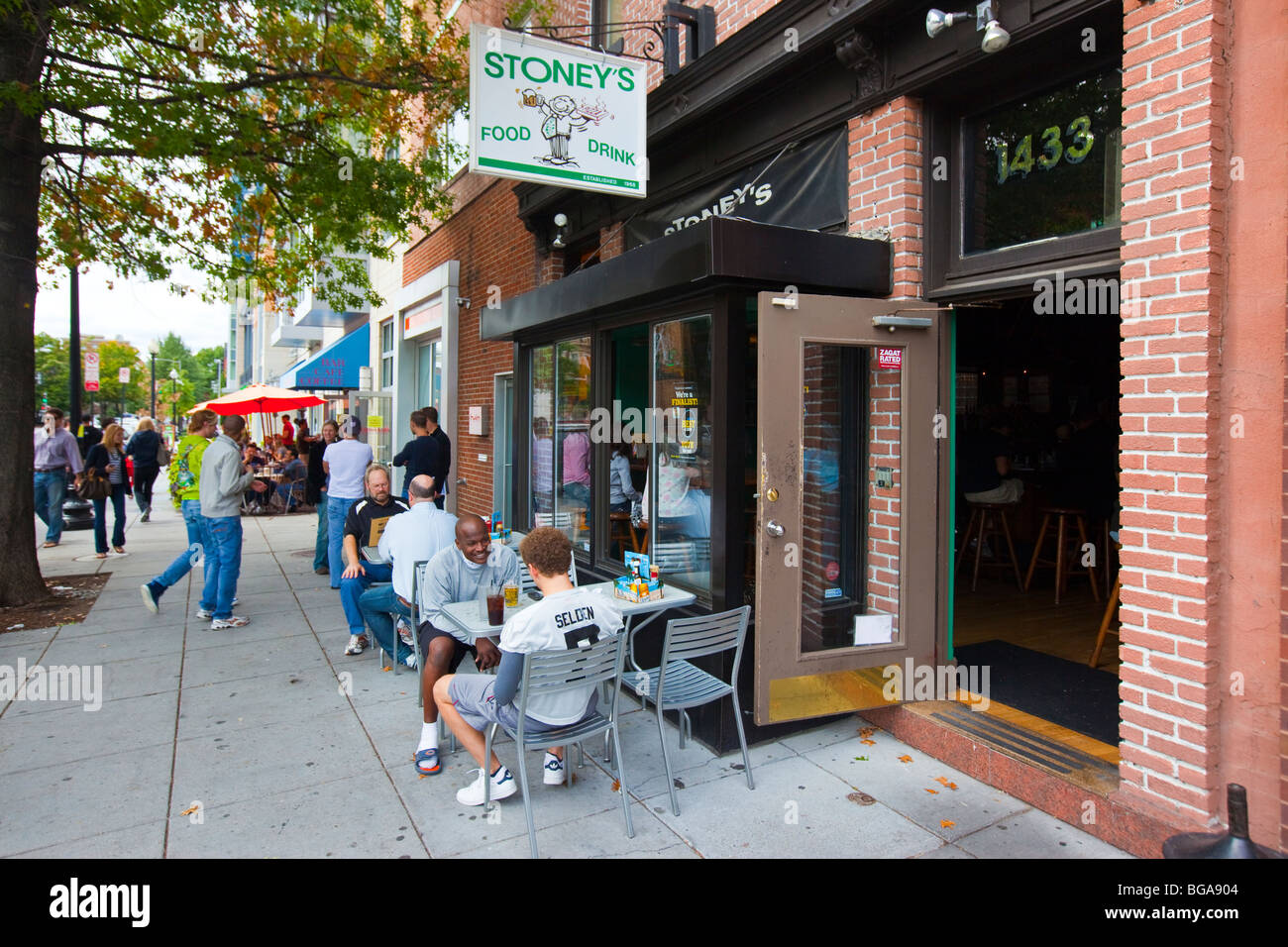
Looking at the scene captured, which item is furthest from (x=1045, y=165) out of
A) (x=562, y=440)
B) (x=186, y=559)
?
(x=186, y=559)

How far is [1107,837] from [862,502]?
2.09m

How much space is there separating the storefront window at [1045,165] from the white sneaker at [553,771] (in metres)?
3.65

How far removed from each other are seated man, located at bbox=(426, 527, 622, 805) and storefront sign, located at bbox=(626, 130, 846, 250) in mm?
2910

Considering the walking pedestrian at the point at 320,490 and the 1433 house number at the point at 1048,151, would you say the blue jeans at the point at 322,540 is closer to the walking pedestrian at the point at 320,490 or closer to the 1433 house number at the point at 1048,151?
the walking pedestrian at the point at 320,490

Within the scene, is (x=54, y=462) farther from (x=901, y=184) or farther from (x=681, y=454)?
(x=901, y=184)

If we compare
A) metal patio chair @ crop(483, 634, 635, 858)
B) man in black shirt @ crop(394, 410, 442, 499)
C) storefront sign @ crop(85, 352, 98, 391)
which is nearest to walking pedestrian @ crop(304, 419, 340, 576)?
man in black shirt @ crop(394, 410, 442, 499)

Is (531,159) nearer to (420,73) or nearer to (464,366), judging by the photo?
(420,73)

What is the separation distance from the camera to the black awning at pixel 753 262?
426 cm

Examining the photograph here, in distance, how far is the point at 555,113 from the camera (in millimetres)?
5484

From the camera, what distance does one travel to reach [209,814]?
3756 mm

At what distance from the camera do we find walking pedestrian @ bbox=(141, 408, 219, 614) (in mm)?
7422

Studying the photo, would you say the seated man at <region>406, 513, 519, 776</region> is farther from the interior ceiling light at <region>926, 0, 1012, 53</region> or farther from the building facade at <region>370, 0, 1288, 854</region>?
the interior ceiling light at <region>926, 0, 1012, 53</region>

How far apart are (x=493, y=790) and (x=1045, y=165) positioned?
4278 mm
